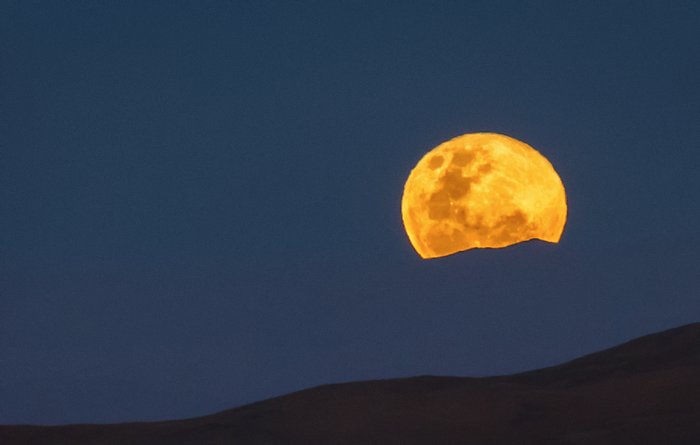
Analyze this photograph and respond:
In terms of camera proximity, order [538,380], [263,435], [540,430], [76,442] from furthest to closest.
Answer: [538,380], [76,442], [263,435], [540,430]

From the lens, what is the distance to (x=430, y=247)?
30.9 m

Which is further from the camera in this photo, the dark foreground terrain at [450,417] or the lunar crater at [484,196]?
the lunar crater at [484,196]

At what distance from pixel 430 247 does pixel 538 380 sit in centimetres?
739

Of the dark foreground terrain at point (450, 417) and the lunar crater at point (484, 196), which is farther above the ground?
the lunar crater at point (484, 196)

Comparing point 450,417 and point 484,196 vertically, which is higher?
point 484,196

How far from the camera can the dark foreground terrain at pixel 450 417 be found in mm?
16594

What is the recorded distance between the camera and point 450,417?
1812 centimetres

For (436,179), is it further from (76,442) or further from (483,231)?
(76,442)

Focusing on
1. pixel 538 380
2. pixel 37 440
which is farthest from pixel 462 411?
pixel 37 440

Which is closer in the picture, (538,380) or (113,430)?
(113,430)

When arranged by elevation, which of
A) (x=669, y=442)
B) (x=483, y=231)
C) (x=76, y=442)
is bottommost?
(x=669, y=442)

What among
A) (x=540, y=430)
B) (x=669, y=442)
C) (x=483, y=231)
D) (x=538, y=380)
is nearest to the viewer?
(x=669, y=442)

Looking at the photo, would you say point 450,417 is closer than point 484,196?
Yes

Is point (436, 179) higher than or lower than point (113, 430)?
higher
